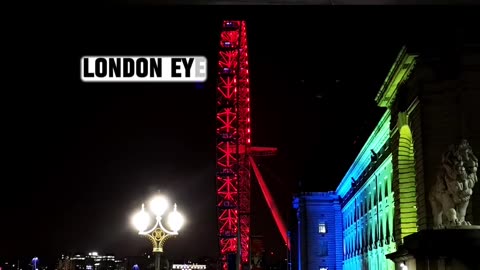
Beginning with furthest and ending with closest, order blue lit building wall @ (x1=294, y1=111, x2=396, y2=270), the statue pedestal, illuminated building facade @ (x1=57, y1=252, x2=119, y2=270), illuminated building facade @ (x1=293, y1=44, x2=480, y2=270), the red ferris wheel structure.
→ illuminated building facade @ (x1=57, y1=252, x2=119, y2=270) → the red ferris wheel structure → blue lit building wall @ (x1=294, y1=111, x2=396, y2=270) → illuminated building facade @ (x1=293, y1=44, x2=480, y2=270) → the statue pedestal

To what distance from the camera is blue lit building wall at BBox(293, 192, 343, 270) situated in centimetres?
9006

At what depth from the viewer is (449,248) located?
23.9m

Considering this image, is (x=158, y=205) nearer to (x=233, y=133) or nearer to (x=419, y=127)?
(x=419, y=127)

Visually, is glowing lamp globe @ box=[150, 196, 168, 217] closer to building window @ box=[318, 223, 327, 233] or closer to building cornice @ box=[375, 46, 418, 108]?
building cornice @ box=[375, 46, 418, 108]

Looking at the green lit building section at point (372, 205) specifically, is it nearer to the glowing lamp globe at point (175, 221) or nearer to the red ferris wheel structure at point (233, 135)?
the red ferris wheel structure at point (233, 135)

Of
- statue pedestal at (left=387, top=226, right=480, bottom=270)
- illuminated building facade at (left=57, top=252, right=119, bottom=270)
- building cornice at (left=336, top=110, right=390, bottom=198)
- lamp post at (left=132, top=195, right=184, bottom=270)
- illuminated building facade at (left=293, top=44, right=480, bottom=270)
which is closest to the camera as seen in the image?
lamp post at (left=132, top=195, right=184, bottom=270)

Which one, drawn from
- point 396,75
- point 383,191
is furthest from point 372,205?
point 396,75

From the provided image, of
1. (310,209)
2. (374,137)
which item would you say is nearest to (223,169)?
(310,209)

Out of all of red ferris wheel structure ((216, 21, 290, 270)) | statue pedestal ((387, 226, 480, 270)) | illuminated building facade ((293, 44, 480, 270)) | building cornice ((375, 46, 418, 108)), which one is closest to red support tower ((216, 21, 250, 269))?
red ferris wheel structure ((216, 21, 290, 270))

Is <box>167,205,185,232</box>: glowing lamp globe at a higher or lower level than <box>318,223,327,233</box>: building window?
lower

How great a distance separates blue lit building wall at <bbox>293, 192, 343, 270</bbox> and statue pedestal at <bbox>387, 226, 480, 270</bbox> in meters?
65.7

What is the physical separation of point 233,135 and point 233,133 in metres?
0.27

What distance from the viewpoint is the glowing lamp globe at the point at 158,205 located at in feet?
63.8

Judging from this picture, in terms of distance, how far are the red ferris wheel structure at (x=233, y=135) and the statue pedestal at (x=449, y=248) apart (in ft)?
176
